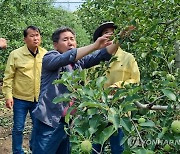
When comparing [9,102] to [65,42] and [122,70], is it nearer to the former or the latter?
[65,42]

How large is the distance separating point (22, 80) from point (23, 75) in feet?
0.16

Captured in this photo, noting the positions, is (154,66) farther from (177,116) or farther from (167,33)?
(177,116)

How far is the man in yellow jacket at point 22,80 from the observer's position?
3.56m

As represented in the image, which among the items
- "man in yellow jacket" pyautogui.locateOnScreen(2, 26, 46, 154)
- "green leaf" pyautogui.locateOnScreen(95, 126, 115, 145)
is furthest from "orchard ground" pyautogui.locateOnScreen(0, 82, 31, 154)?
"green leaf" pyautogui.locateOnScreen(95, 126, 115, 145)

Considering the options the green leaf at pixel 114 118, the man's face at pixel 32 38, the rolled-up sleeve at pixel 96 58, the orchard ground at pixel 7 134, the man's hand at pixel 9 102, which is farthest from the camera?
the orchard ground at pixel 7 134

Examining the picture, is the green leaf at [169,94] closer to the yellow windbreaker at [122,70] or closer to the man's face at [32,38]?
the yellow windbreaker at [122,70]

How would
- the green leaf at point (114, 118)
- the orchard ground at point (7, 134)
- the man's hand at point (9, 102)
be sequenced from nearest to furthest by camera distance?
1. the green leaf at point (114, 118)
2. the man's hand at point (9, 102)
3. the orchard ground at point (7, 134)

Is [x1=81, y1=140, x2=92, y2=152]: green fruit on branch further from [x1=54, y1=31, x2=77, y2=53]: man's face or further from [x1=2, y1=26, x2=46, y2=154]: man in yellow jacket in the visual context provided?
[x1=2, y1=26, x2=46, y2=154]: man in yellow jacket

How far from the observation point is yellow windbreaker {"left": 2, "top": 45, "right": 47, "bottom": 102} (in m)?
3.59

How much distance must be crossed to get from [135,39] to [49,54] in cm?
74

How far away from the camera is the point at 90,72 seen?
2000mm

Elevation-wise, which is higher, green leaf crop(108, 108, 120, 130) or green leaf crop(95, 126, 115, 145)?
green leaf crop(108, 108, 120, 130)

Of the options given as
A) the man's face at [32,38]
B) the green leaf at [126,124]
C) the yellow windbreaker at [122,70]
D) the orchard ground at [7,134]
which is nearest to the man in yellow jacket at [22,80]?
the man's face at [32,38]

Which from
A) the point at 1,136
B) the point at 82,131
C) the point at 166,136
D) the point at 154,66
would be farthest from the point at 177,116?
the point at 1,136
